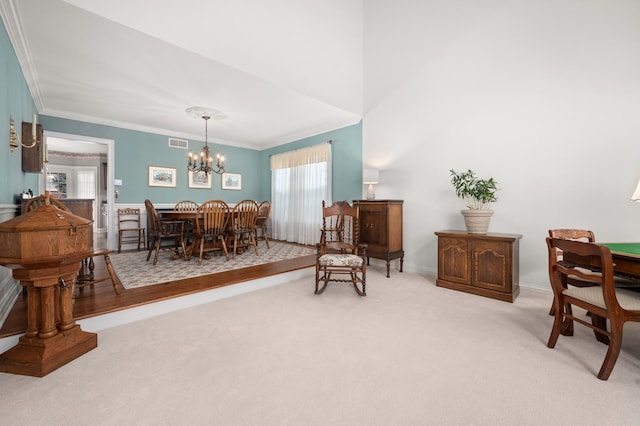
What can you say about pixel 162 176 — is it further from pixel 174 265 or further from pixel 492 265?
pixel 492 265

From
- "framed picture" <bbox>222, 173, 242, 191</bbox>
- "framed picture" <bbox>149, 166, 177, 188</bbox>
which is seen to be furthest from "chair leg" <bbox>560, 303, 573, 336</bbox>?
"framed picture" <bbox>149, 166, 177, 188</bbox>

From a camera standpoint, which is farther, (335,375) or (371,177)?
(371,177)

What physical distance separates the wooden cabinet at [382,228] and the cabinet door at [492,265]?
1.12 meters

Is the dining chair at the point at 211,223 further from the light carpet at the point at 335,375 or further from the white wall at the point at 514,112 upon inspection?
the white wall at the point at 514,112

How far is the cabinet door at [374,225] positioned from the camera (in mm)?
3920

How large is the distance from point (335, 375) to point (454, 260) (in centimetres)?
232

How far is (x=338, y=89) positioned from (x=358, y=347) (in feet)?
12.8

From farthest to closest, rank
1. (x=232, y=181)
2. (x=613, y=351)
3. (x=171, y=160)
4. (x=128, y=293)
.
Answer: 1. (x=232, y=181)
2. (x=171, y=160)
3. (x=128, y=293)
4. (x=613, y=351)

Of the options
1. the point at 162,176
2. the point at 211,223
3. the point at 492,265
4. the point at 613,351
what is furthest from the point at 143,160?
the point at 613,351

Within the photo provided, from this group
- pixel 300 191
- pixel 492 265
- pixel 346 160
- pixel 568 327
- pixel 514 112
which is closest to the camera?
pixel 568 327

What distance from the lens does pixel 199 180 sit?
643 cm

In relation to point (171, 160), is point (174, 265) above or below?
below

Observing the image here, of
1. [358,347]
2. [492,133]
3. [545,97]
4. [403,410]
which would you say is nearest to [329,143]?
[492,133]

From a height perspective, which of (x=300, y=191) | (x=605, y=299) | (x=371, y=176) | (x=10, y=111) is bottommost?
(x=605, y=299)
